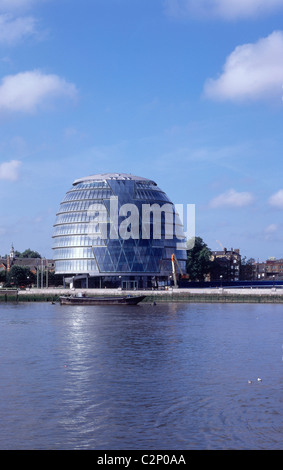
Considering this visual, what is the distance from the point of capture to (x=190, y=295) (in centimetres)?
14562

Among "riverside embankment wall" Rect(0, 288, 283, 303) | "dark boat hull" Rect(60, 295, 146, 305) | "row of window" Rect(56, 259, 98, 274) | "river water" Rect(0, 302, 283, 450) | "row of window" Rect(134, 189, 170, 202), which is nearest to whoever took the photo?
"river water" Rect(0, 302, 283, 450)

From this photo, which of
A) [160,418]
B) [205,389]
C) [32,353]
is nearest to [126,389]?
[205,389]

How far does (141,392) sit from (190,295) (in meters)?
114

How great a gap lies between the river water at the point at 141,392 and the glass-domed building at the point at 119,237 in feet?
424

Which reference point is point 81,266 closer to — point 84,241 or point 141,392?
point 84,241

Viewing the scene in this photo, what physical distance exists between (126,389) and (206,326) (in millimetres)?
39697

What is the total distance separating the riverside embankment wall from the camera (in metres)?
138

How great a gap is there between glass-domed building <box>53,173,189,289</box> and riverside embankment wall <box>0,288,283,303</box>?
29200mm

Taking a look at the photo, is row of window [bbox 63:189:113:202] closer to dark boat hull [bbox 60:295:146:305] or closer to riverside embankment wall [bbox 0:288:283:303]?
riverside embankment wall [bbox 0:288:283:303]

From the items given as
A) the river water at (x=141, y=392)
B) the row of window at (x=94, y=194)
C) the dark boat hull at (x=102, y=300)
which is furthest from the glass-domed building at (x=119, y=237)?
the river water at (x=141, y=392)

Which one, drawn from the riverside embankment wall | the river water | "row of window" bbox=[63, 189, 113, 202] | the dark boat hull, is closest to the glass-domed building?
"row of window" bbox=[63, 189, 113, 202]

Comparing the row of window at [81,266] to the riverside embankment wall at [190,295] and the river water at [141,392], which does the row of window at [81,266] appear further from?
the river water at [141,392]

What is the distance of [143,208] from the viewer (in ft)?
629
